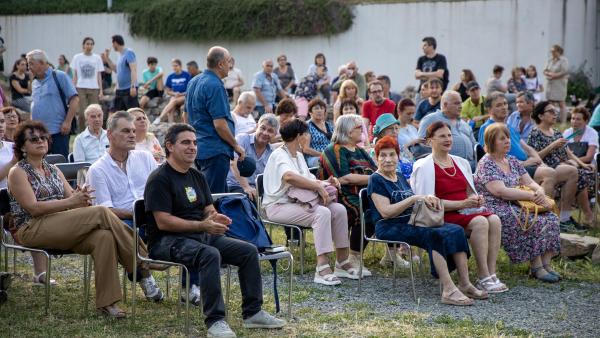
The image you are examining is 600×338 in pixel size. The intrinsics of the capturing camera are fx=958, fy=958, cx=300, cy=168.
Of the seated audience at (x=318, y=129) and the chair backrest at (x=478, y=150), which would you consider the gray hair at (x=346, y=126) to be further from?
the chair backrest at (x=478, y=150)

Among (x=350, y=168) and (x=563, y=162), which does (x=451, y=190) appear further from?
(x=563, y=162)

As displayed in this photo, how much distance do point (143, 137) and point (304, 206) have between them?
1.84m

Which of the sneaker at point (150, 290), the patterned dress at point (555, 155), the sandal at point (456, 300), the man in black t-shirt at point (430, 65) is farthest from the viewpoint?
the man in black t-shirt at point (430, 65)

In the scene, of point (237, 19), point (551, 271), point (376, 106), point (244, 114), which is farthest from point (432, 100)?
point (237, 19)

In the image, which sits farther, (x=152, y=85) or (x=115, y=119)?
(x=152, y=85)

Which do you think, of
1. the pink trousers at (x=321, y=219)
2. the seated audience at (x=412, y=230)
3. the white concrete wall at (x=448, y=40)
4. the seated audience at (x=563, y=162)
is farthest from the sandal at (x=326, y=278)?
the white concrete wall at (x=448, y=40)

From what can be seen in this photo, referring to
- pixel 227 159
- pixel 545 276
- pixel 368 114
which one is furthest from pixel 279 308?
pixel 368 114

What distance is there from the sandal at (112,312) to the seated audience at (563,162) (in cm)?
564

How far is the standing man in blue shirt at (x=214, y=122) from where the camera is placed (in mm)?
8180

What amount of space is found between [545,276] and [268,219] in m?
2.41

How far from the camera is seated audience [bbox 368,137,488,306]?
288 inches

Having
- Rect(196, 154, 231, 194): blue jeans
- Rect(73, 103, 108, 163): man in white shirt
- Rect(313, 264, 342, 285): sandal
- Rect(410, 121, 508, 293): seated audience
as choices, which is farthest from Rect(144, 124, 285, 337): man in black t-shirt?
Rect(73, 103, 108, 163): man in white shirt

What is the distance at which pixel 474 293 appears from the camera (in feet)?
24.3

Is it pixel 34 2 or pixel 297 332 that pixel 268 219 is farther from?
pixel 34 2
